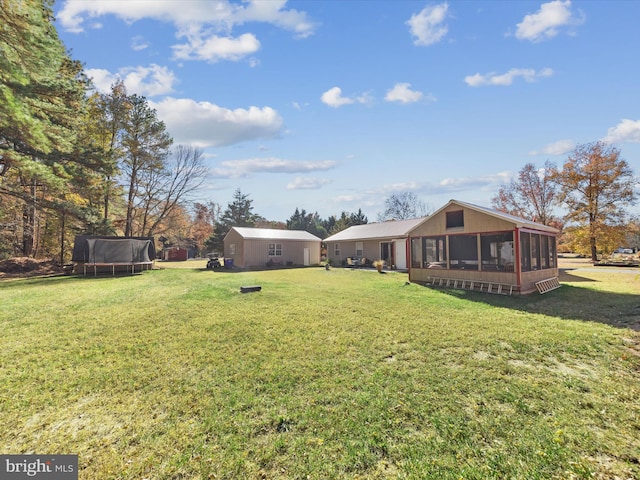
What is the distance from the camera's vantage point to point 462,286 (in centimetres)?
1195

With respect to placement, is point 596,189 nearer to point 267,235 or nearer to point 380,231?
point 380,231

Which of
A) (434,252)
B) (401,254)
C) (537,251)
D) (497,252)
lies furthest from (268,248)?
(537,251)

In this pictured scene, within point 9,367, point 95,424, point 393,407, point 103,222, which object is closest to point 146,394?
point 95,424

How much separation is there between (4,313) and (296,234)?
788 inches

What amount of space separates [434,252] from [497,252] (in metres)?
2.55

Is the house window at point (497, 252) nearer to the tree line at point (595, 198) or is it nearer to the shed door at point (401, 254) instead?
the shed door at point (401, 254)

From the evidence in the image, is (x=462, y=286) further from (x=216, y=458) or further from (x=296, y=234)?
(x=296, y=234)

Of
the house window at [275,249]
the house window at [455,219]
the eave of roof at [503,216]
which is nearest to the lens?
the eave of roof at [503,216]

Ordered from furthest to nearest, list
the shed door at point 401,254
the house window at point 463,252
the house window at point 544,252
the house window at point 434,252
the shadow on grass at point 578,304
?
the shed door at point 401,254 → the house window at point 434,252 → the house window at point 544,252 → the house window at point 463,252 → the shadow on grass at point 578,304

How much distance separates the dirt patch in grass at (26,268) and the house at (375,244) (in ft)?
62.2

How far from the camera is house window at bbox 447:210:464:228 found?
12.1 meters

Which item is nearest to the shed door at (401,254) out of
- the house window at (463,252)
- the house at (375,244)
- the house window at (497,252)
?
the house at (375,244)

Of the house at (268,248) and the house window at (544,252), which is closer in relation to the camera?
the house window at (544,252)

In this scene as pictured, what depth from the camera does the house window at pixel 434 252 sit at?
12.8 metres
